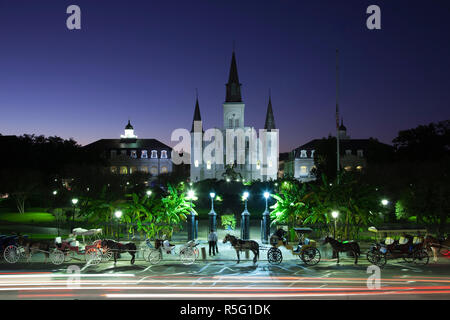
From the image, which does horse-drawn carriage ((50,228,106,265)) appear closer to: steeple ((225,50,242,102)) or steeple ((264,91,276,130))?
steeple ((264,91,276,130))

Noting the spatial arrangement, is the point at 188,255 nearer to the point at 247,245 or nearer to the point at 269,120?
the point at 247,245

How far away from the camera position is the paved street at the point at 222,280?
1245cm

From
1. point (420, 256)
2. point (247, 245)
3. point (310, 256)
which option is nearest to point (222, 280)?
point (247, 245)

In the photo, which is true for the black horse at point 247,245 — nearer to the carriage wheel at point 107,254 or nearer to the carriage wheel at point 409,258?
the carriage wheel at point 107,254

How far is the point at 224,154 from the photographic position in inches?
3612

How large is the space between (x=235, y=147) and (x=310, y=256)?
7351 cm

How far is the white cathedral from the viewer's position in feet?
296

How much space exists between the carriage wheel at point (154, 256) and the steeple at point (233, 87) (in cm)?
8026

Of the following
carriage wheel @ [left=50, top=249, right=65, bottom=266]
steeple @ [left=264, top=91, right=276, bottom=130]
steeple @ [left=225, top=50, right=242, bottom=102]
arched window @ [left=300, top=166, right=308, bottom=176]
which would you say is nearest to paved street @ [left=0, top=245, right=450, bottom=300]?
carriage wheel @ [left=50, top=249, right=65, bottom=266]

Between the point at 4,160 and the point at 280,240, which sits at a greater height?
the point at 4,160

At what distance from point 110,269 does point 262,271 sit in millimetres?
6271

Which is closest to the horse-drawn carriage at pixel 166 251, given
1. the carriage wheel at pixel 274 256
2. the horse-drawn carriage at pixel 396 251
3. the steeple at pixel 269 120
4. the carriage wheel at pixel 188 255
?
the carriage wheel at pixel 188 255
